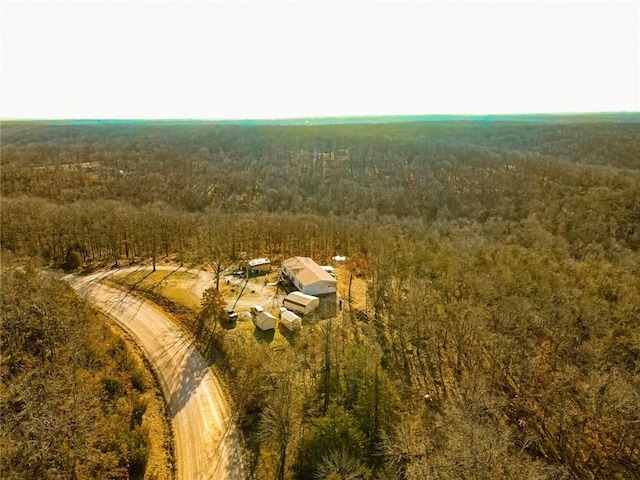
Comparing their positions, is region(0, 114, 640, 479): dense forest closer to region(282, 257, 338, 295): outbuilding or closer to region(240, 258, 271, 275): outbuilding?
region(240, 258, 271, 275): outbuilding

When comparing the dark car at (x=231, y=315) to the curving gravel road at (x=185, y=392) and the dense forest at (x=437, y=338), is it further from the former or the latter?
the curving gravel road at (x=185, y=392)

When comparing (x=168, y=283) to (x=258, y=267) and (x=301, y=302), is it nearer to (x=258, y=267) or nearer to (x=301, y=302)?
(x=258, y=267)

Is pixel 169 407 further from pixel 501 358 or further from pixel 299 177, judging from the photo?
pixel 299 177

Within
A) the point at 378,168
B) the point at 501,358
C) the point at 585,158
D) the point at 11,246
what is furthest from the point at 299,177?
the point at 501,358

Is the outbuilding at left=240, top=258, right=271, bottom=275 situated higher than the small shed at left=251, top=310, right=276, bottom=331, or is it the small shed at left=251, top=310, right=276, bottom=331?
the small shed at left=251, top=310, right=276, bottom=331

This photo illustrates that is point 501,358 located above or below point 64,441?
below

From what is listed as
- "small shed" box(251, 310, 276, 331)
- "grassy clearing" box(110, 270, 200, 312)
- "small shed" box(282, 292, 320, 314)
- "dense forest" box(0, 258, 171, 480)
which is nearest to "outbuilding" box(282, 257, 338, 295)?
"small shed" box(282, 292, 320, 314)

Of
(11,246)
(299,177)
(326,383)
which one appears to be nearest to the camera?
(326,383)
